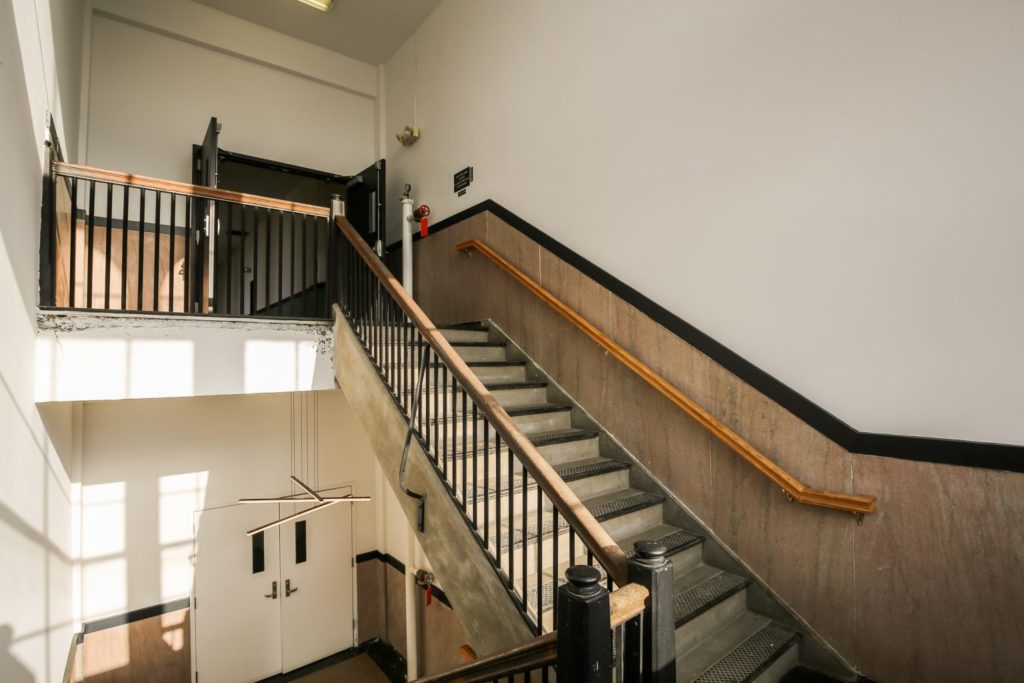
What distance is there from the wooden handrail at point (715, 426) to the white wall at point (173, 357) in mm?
1763

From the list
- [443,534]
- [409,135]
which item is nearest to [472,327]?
[443,534]

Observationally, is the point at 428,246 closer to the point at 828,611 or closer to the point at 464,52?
the point at 464,52

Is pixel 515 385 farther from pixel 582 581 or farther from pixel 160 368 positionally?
pixel 582 581

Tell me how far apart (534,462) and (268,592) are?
5.06 metres

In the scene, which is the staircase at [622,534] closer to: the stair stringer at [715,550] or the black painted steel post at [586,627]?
the stair stringer at [715,550]

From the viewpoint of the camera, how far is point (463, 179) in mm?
5273

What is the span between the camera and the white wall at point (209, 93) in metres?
5.00

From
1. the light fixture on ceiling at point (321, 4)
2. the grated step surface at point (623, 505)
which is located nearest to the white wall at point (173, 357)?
the grated step surface at point (623, 505)

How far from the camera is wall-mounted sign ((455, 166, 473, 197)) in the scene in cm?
520

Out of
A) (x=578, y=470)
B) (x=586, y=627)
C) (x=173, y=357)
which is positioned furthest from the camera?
(x=173, y=357)

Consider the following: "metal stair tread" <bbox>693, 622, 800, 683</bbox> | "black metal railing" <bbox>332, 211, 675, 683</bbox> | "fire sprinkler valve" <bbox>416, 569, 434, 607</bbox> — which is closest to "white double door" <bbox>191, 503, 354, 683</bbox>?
"fire sprinkler valve" <bbox>416, 569, 434, 607</bbox>

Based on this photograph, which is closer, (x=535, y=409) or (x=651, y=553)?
(x=651, y=553)

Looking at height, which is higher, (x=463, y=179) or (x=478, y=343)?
(x=463, y=179)

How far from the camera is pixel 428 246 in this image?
5.82 metres
